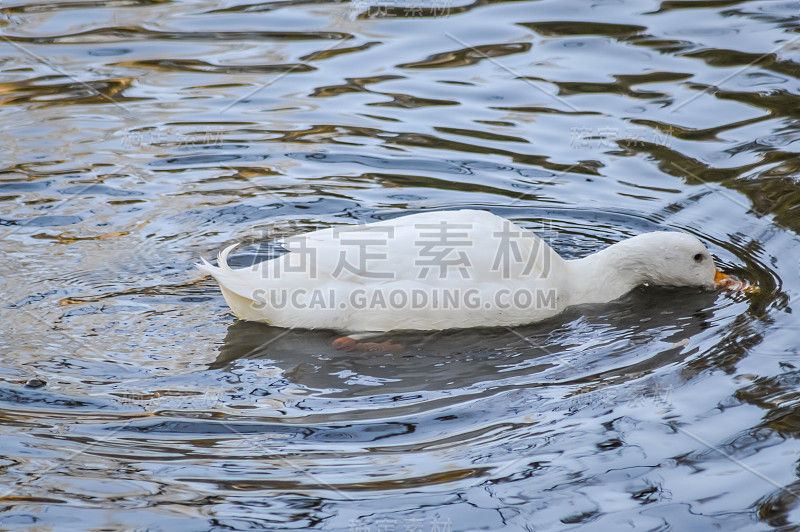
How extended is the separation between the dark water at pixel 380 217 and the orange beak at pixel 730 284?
11cm

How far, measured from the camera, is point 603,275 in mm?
6113

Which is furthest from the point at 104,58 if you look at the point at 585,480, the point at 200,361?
the point at 585,480

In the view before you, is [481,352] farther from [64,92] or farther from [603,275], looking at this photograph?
[64,92]

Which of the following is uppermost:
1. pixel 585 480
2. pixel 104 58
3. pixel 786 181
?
pixel 104 58

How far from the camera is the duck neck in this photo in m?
6.06

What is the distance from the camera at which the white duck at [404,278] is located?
216 inches

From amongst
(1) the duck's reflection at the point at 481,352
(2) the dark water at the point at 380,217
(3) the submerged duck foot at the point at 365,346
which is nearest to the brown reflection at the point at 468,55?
(2) the dark water at the point at 380,217

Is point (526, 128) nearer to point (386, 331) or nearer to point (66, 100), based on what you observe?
point (386, 331)

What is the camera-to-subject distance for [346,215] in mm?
7160

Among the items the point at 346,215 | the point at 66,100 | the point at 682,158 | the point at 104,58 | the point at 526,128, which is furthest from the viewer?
the point at 104,58

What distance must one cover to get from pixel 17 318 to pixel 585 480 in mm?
3390

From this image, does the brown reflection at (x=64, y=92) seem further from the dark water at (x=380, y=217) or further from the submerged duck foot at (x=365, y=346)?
the submerged duck foot at (x=365, y=346)

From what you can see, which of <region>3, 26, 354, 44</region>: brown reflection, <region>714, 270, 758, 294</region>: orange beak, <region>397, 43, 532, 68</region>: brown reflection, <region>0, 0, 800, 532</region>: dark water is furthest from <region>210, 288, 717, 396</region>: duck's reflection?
<region>3, 26, 354, 44</region>: brown reflection

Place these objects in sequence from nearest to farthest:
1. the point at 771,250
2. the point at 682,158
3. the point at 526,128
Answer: the point at 771,250 < the point at 682,158 < the point at 526,128
